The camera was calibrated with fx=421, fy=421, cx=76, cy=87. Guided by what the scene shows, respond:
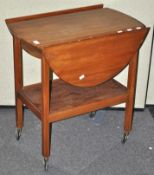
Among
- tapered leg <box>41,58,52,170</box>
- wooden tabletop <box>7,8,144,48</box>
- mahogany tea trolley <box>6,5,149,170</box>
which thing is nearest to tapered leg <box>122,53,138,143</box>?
mahogany tea trolley <box>6,5,149,170</box>

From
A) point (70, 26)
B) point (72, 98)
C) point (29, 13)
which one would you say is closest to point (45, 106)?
point (72, 98)

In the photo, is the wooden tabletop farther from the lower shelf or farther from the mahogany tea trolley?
the lower shelf

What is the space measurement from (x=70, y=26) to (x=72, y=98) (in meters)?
0.39

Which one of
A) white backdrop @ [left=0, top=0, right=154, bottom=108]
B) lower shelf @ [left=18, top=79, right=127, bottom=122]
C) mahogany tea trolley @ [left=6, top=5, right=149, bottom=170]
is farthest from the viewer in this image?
white backdrop @ [left=0, top=0, right=154, bottom=108]

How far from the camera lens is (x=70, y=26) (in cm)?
209

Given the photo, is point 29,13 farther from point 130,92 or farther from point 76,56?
point 130,92

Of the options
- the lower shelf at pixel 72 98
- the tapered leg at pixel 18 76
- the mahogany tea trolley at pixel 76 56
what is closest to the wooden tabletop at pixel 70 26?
the mahogany tea trolley at pixel 76 56

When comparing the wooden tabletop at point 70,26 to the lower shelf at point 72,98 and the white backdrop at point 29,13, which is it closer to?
the white backdrop at point 29,13

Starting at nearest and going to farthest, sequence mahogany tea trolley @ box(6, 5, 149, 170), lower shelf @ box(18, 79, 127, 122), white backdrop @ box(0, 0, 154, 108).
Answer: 1. mahogany tea trolley @ box(6, 5, 149, 170)
2. lower shelf @ box(18, 79, 127, 122)
3. white backdrop @ box(0, 0, 154, 108)

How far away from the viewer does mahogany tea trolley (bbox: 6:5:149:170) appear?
1931mm

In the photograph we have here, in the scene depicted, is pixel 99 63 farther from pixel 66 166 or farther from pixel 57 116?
pixel 66 166

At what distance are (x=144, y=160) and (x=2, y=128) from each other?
2.85ft

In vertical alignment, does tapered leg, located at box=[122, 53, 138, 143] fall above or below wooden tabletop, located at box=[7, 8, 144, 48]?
below

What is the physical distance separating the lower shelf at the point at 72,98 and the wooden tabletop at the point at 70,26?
378 mm
